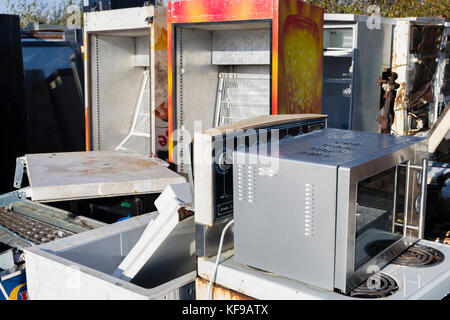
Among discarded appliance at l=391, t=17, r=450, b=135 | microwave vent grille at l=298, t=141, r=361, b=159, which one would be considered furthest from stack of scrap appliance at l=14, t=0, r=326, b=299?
discarded appliance at l=391, t=17, r=450, b=135

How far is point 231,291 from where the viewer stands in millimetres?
1707

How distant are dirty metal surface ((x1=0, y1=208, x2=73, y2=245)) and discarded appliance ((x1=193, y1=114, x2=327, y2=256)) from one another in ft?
4.13

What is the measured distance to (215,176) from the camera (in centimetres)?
172

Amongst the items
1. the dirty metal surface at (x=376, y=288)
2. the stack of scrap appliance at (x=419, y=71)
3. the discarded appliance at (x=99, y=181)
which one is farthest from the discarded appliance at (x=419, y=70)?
the dirty metal surface at (x=376, y=288)

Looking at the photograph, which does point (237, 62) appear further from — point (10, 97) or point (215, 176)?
point (10, 97)

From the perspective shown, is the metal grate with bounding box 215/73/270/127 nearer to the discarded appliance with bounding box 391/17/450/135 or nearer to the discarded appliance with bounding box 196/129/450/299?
the discarded appliance with bounding box 196/129/450/299

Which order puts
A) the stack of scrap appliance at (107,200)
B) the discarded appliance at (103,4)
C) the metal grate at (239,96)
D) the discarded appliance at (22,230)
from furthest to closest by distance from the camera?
the discarded appliance at (103,4) < the metal grate at (239,96) < the discarded appliance at (22,230) < the stack of scrap appliance at (107,200)

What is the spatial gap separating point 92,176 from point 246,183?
6.21 ft

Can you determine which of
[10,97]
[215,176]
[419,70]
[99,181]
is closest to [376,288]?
[215,176]

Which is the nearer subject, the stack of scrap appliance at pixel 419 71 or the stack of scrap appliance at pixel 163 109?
the stack of scrap appliance at pixel 163 109

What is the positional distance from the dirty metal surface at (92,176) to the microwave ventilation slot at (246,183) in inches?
65.8

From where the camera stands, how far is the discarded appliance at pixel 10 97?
519cm

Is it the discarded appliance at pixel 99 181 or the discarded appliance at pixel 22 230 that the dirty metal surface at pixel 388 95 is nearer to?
the discarded appliance at pixel 99 181
